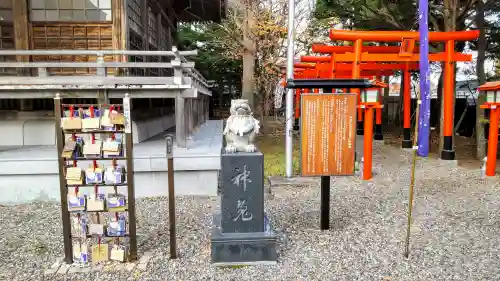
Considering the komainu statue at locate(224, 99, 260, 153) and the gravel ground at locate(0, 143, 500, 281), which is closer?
the gravel ground at locate(0, 143, 500, 281)

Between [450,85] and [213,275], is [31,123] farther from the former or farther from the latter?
[450,85]

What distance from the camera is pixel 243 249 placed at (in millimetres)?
4148

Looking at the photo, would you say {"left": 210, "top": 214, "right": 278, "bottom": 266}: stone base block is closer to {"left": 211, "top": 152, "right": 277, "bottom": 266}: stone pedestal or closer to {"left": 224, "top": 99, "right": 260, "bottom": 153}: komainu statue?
{"left": 211, "top": 152, "right": 277, "bottom": 266}: stone pedestal

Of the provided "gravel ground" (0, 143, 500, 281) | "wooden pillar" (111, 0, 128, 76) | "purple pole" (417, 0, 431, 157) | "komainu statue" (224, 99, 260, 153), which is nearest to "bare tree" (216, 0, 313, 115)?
"purple pole" (417, 0, 431, 157)

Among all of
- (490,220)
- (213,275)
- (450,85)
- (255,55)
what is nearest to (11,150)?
(213,275)

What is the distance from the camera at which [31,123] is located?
8305 millimetres

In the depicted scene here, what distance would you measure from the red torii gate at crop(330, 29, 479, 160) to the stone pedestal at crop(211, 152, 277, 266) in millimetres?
5162

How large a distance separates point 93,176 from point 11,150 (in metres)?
4.64

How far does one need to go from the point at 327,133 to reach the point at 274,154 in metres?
5.75

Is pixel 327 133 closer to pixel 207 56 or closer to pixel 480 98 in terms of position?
pixel 480 98

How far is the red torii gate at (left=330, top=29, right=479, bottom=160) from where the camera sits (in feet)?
28.3

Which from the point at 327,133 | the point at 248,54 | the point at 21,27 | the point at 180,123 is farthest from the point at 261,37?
the point at 327,133

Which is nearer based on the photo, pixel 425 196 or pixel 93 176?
pixel 93 176

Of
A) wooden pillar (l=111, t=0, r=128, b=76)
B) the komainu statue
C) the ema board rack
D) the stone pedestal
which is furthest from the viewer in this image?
wooden pillar (l=111, t=0, r=128, b=76)
